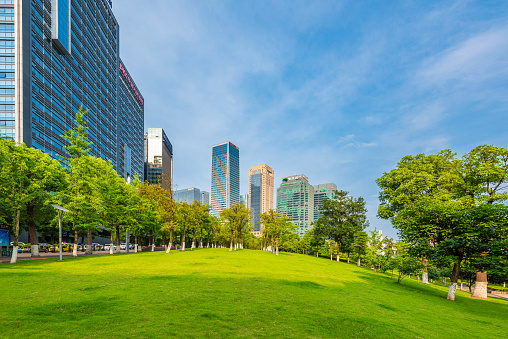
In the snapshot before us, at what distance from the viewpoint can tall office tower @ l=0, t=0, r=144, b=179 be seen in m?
72.2

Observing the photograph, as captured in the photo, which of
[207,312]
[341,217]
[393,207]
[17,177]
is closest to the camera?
[207,312]

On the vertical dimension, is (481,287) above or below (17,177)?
below

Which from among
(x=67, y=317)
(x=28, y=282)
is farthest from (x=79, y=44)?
(x=67, y=317)

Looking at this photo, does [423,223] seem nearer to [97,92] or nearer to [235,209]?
[235,209]

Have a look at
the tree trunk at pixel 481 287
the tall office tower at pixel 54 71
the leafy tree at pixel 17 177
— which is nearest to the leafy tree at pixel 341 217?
the tree trunk at pixel 481 287

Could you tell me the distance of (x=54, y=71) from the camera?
84.8 m

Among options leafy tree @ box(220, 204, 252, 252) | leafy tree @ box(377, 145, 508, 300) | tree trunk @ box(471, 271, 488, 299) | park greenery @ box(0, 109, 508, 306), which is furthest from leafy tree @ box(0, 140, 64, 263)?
tree trunk @ box(471, 271, 488, 299)

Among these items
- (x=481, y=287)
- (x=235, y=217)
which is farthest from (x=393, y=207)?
(x=235, y=217)

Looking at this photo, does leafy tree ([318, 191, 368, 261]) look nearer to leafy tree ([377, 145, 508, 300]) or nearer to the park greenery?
the park greenery

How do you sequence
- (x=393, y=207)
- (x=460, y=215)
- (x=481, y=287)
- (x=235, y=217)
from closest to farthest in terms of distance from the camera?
(x=460, y=215) < (x=481, y=287) < (x=393, y=207) < (x=235, y=217)

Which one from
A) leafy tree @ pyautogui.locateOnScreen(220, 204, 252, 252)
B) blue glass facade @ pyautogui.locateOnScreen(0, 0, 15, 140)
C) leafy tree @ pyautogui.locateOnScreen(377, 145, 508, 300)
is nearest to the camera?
leafy tree @ pyautogui.locateOnScreen(377, 145, 508, 300)

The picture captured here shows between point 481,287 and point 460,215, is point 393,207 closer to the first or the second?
point 481,287

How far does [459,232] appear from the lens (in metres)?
21.9

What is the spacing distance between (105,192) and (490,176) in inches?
2097
